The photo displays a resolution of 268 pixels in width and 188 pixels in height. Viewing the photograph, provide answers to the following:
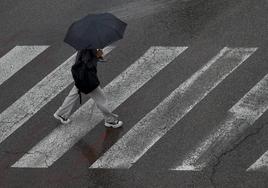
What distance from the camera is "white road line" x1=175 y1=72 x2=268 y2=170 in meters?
11.1

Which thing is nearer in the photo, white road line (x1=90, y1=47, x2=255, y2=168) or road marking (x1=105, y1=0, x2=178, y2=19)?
white road line (x1=90, y1=47, x2=255, y2=168)

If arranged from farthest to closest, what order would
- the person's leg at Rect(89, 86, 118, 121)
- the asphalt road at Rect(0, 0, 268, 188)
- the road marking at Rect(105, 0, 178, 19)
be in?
the road marking at Rect(105, 0, 178, 19)
the person's leg at Rect(89, 86, 118, 121)
the asphalt road at Rect(0, 0, 268, 188)

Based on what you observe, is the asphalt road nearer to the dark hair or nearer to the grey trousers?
the grey trousers

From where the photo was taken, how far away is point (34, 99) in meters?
12.7

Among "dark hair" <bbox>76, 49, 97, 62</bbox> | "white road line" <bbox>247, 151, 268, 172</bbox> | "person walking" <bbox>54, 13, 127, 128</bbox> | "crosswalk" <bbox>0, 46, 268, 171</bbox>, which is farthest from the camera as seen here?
"crosswalk" <bbox>0, 46, 268, 171</bbox>

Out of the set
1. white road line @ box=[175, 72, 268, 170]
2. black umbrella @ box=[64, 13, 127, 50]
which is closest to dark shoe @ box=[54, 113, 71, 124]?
black umbrella @ box=[64, 13, 127, 50]

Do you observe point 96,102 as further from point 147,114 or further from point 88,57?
point 147,114

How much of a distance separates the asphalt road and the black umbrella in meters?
1.76

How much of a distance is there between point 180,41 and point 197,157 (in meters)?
3.10

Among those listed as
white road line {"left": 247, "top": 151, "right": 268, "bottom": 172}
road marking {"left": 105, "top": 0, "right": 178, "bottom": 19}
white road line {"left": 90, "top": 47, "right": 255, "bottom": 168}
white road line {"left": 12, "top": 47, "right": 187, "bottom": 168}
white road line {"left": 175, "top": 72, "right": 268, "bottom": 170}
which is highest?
road marking {"left": 105, "top": 0, "right": 178, "bottom": 19}

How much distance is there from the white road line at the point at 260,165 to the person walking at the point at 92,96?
8.02 ft

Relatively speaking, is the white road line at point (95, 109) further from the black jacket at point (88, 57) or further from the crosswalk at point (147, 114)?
the black jacket at point (88, 57)

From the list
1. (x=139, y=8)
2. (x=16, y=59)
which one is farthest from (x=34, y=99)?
(x=139, y=8)

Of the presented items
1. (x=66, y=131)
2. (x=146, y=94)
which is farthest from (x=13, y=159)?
(x=146, y=94)
